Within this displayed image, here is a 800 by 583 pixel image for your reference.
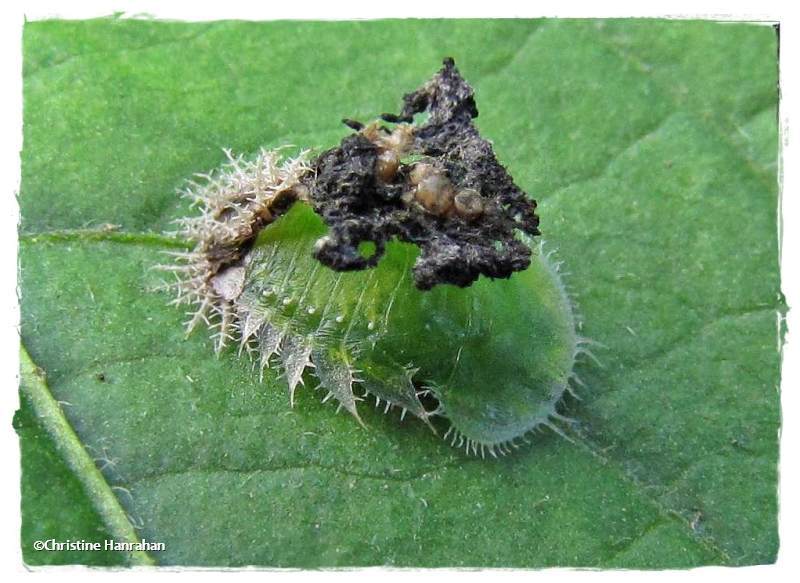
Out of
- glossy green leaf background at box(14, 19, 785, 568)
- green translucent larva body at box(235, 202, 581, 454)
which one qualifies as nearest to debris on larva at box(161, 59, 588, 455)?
green translucent larva body at box(235, 202, 581, 454)

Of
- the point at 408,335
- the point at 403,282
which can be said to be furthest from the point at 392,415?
the point at 403,282

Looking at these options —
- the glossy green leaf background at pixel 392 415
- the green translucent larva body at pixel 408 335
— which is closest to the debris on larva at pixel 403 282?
the green translucent larva body at pixel 408 335

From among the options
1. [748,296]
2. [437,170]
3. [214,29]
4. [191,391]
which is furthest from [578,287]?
[214,29]

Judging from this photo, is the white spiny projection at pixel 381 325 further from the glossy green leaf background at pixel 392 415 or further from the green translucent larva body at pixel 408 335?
the glossy green leaf background at pixel 392 415

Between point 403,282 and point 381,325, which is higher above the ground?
point 403,282

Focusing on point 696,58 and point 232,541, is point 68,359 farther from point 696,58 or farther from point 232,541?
point 696,58

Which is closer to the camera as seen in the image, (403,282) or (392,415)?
(403,282)

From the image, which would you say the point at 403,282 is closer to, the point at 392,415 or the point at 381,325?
the point at 381,325

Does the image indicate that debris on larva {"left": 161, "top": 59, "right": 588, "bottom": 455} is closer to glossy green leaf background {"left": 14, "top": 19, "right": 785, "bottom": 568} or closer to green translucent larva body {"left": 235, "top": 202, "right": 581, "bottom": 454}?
green translucent larva body {"left": 235, "top": 202, "right": 581, "bottom": 454}

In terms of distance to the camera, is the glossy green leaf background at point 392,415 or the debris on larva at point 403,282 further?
the glossy green leaf background at point 392,415
